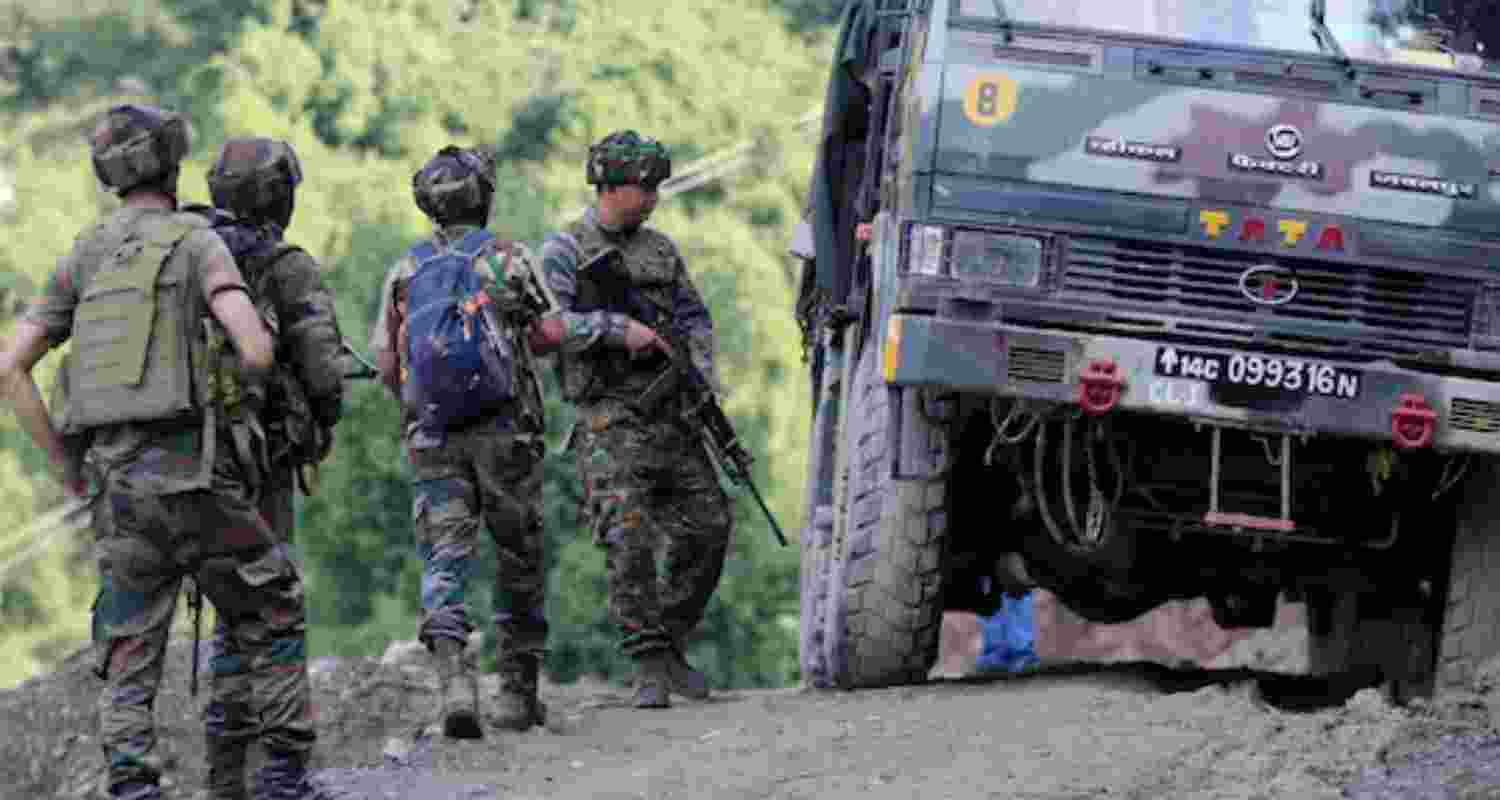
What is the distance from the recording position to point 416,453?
11.5 metres

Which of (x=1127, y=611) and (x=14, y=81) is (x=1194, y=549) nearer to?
(x=1127, y=611)

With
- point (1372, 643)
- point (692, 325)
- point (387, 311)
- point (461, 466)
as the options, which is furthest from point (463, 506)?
point (1372, 643)

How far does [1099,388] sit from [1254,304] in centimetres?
57

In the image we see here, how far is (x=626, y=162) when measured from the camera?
12.8 metres

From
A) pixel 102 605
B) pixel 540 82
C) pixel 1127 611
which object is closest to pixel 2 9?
pixel 540 82

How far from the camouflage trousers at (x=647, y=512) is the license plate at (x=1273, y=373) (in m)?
2.09

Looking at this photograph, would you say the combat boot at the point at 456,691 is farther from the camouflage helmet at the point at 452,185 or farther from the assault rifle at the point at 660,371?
the assault rifle at the point at 660,371

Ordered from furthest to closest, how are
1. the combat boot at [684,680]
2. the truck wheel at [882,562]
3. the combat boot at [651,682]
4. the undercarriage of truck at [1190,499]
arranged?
1. the combat boot at [684,680]
2. the combat boot at [651,682]
3. the truck wheel at [882,562]
4. the undercarriage of truck at [1190,499]

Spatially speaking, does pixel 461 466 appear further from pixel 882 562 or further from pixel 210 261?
pixel 210 261

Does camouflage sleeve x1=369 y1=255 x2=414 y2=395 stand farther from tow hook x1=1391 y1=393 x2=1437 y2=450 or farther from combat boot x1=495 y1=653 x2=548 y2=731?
tow hook x1=1391 y1=393 x2=1437 y2=450

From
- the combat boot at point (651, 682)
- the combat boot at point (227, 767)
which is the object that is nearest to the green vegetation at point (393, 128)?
the combat boot at point (651, 682)

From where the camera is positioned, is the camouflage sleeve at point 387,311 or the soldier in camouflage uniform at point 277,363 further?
the camouflage sleeve at point 387,311

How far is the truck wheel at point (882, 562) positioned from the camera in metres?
12.5

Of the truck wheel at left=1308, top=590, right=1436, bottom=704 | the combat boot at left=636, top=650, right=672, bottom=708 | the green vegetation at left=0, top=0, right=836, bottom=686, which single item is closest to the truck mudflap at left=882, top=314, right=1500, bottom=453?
the truck wheel at left=1308, top=590, right=1436, bottom=704
